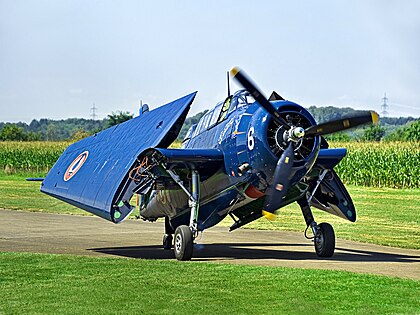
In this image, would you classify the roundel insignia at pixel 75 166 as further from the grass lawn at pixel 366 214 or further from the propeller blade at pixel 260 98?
the propeller blade at pixel 260 98

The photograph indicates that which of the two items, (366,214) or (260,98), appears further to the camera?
(366,214)

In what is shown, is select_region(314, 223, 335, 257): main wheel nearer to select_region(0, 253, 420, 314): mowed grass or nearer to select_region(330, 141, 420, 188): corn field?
select_region(0, 253, 420, 314): mowed grass

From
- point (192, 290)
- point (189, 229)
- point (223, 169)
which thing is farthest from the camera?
point (223, 169)

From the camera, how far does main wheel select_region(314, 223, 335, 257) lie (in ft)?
57.5

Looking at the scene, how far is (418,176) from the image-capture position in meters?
42.4

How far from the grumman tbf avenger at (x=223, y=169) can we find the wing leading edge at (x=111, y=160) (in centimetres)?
4

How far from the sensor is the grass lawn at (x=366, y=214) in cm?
2392

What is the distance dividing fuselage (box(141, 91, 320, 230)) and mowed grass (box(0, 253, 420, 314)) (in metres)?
2.20

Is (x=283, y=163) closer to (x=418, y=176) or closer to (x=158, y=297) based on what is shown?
(x=158, y=297)

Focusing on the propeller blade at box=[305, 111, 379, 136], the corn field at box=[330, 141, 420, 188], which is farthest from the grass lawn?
the propeller blade at box=[305, 111, 379, 136]

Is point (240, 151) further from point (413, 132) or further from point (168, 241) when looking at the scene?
point (413, 132)

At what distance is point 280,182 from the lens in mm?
15570

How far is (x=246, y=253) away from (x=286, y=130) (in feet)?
15.3

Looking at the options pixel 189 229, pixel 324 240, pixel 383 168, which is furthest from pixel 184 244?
pixel 383 168
